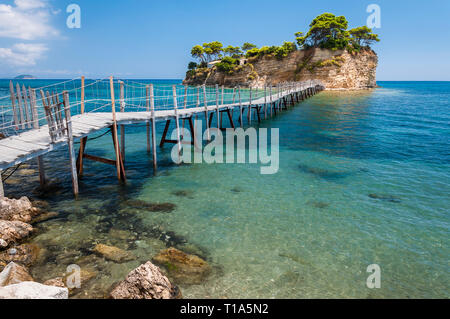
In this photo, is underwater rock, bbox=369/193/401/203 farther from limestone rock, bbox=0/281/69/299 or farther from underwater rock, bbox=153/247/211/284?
limestone rock, bbox=0/281/69/299

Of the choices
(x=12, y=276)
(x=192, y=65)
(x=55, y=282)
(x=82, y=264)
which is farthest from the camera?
(x=192, y=65)

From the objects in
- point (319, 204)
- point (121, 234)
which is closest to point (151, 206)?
point (121, 234)

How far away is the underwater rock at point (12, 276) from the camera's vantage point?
5.67 metres

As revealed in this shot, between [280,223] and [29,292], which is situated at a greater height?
[29,292]

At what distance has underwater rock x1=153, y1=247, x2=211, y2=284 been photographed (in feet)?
22.2

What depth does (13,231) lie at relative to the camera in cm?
788

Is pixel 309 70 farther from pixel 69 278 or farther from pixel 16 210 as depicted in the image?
pixel 69 278

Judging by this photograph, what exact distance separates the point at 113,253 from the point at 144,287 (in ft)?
7.84

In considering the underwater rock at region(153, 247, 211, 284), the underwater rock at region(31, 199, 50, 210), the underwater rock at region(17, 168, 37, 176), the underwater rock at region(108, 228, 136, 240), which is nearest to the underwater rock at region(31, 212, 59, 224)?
the underwater rock at region(31, 199, 50, 210)

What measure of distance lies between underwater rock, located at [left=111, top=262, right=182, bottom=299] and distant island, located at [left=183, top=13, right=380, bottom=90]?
237 ft

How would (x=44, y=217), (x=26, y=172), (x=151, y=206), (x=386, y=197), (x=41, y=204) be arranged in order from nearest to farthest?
(x=44, y=217), (x=41, y=204), (x=151, y=206), (x=386, y=197), (x=26, y=172)

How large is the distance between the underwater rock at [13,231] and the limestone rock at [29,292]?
11.4 feet

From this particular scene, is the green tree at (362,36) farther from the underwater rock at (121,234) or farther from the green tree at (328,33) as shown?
the underwater rock at (121,234)
